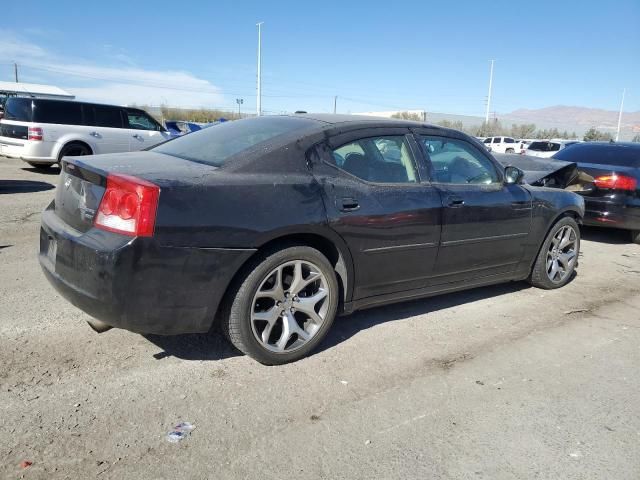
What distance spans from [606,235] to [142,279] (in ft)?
26.8

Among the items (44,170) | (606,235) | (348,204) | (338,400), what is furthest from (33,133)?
(606,235)

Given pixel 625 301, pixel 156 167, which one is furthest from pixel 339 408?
pixel 625 301

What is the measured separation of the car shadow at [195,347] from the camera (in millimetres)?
3387

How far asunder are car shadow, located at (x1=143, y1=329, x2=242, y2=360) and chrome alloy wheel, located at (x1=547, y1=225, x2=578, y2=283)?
11.2 feet

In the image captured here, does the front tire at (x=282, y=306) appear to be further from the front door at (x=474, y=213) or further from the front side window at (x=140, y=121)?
the front side window at (x=140, y=121)

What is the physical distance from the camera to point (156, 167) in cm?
317

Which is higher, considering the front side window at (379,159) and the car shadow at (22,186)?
the front side window at (379,159)

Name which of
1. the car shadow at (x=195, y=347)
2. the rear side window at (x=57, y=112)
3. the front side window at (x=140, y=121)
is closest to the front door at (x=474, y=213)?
the car shadow at (x=195, y=347)

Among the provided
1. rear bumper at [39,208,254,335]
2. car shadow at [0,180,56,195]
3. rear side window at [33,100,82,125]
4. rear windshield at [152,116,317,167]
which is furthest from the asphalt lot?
rear side window at [33,100,82,125]

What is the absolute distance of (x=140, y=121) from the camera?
1320 cm

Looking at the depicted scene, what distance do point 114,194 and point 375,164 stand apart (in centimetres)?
179

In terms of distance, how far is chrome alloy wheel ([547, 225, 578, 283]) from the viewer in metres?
5.28

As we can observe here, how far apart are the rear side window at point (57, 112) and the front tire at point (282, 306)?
10.4 metres

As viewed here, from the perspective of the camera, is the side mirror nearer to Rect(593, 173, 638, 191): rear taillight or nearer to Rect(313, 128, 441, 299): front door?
Rect(313, 128, 441, 299): front door
